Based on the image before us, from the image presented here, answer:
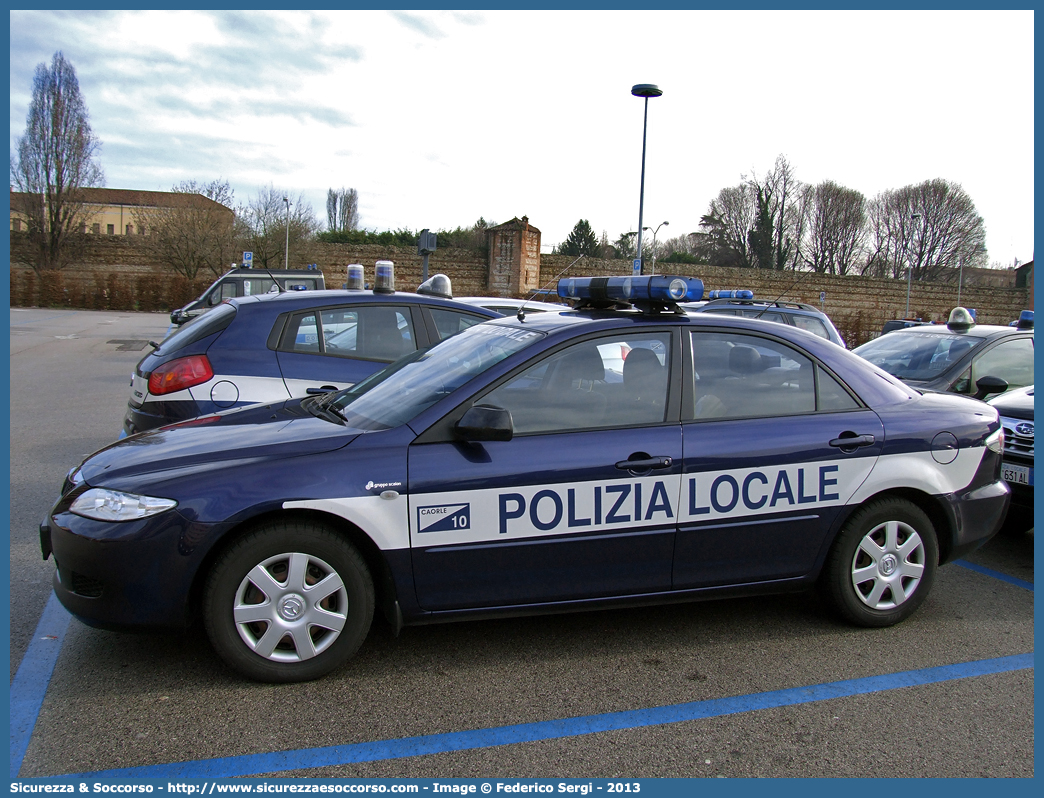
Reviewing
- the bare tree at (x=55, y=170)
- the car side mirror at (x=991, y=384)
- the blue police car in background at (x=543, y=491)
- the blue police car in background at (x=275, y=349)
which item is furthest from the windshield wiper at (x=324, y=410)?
the bare tree at (x=55, y=170)

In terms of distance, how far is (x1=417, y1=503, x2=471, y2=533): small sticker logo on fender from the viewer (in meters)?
3.33

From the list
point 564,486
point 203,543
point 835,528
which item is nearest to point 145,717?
point 203,543

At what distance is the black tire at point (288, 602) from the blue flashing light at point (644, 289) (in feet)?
5.98

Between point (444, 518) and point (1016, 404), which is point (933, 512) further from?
point (444, 518)

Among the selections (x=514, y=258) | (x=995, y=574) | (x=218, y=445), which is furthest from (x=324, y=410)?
(x=514, y=258)

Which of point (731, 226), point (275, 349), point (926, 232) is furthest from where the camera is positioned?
point (731, 226)

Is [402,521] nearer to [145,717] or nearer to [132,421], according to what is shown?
[145,717]

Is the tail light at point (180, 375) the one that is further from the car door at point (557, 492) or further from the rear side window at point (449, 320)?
the car door at point (557, 492)

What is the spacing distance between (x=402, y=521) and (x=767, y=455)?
5.45 ft

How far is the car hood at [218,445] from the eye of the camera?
10.8ft

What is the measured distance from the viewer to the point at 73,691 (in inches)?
126

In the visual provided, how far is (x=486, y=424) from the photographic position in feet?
10.8

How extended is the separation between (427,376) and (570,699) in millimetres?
1574

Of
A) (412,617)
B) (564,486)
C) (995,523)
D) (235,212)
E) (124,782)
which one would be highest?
(235,212)
